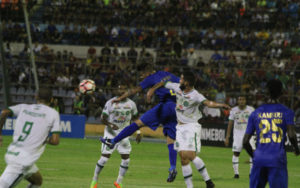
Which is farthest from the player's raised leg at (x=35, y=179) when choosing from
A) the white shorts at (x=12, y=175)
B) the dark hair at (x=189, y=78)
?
the dark hair at (x=189, y=78)

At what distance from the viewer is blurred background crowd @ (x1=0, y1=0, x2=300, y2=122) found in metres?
31.8

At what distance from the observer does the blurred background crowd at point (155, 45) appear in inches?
1250

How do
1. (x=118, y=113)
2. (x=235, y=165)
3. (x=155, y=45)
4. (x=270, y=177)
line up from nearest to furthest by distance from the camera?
(x=270, y=177) → (x=118, y=113) → (x=235, y=165) → (x=155, y=45)

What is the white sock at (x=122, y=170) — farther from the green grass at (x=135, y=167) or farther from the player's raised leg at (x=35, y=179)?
the player's raised leg at (x=35, y=179)

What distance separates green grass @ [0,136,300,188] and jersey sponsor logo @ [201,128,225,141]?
2.68 ft

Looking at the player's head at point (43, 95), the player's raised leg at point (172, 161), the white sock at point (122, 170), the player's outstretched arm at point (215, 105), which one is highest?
the player's head at point (43, 95)

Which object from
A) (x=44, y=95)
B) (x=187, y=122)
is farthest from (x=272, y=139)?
(x=187, y=122)

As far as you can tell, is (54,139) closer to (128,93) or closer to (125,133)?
(125,133)

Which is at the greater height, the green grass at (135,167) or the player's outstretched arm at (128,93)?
the player's outstretched arm at (128,93)

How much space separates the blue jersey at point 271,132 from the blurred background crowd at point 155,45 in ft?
69.8

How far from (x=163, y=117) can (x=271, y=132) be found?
17.8ft

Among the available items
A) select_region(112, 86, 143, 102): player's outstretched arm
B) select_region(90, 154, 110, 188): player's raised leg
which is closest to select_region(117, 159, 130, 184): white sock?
select_region(90, 154, 110, 188): player's raised leg

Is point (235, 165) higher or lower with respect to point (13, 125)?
higher

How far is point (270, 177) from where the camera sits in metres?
8.60
